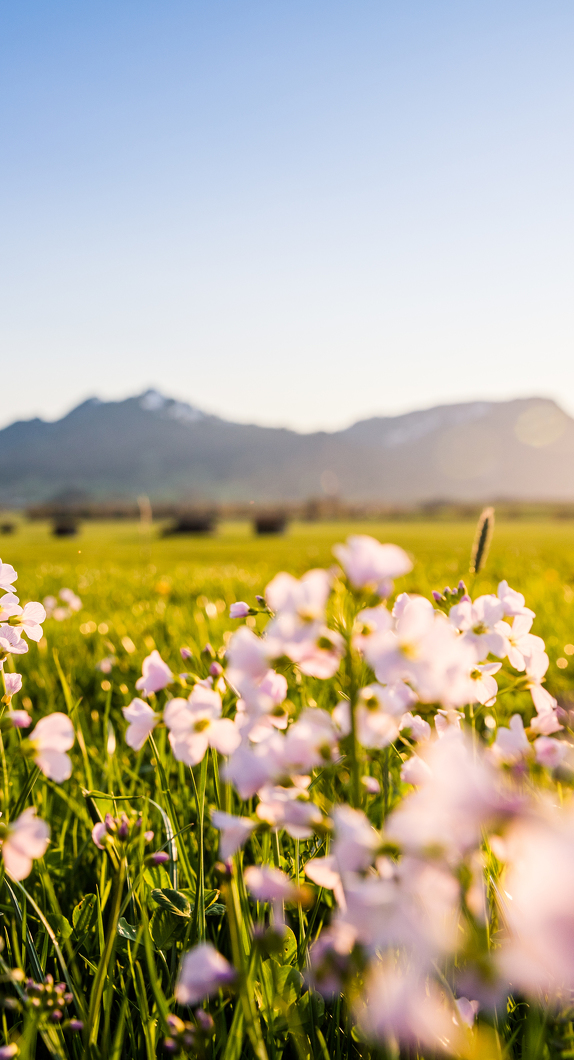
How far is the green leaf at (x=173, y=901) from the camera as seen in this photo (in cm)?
165

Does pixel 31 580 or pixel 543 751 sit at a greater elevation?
pixel 543 751

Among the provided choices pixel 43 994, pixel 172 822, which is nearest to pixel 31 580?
pixel 172 822

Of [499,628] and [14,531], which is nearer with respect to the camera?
[499,628]

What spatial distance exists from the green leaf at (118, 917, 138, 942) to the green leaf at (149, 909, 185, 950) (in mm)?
58

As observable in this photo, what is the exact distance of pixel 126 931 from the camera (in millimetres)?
1668

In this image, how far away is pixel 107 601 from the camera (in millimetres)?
7445

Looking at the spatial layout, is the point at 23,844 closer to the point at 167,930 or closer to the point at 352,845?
the point at 352,845

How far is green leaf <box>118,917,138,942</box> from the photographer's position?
1613 millimetres

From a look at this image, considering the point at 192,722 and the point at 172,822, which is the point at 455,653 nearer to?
the point at 192,722

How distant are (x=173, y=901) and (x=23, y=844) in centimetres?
105

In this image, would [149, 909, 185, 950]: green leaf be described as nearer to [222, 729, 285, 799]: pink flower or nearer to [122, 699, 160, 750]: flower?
[122, 699, 160, 750]: flower

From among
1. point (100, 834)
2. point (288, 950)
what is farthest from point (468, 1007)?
point (100, 834)

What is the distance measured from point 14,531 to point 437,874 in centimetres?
4454

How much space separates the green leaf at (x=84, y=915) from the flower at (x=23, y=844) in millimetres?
1190
